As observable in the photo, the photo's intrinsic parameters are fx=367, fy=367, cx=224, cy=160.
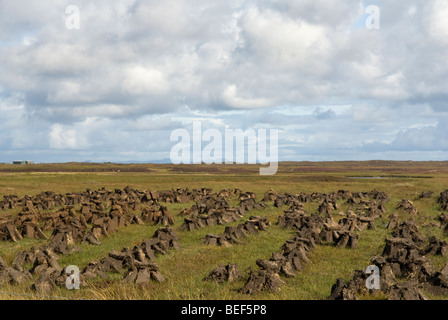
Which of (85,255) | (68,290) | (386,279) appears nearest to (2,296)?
(68,290)

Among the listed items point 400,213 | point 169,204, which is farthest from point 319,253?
point 169,204

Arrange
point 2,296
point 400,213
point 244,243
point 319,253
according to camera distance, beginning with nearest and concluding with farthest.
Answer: point 2,296
point 319,253
point 244,243
point 400,213

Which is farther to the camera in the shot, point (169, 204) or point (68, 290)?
point (169, 204)

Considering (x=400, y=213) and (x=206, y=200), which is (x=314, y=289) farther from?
(x=206, y=200)

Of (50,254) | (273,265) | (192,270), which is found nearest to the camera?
(273,265)

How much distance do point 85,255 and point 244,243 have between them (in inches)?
382

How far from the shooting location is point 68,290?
14492 mm

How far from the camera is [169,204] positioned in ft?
150

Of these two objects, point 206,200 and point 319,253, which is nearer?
point 319,253

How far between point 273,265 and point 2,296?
10314mm
